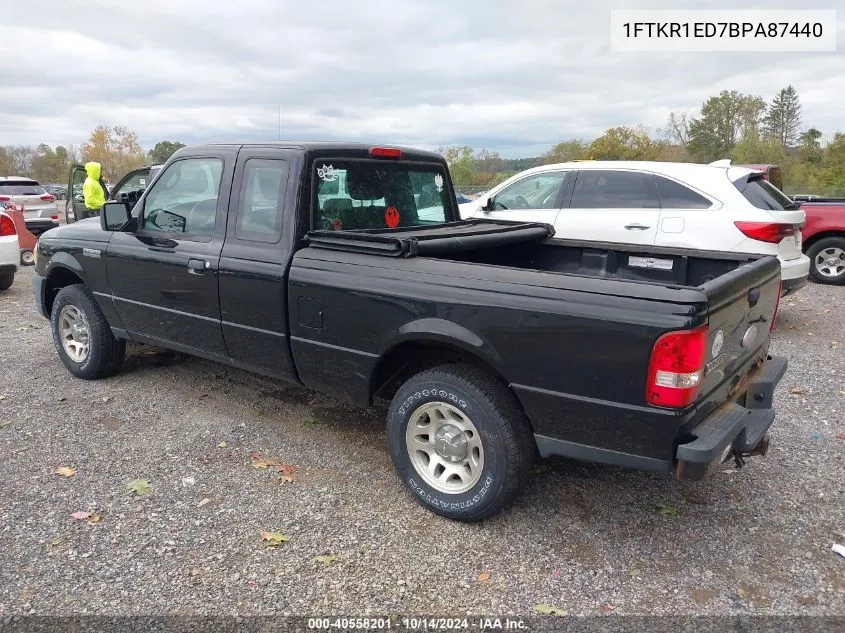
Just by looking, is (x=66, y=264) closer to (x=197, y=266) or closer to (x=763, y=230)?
(x=197, y=266)

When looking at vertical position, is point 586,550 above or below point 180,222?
below

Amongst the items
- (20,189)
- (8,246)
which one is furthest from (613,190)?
(20,189)

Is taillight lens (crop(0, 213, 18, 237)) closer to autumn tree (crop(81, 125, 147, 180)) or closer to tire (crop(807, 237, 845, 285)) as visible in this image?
tire (crop(807, 237, 845, 285))

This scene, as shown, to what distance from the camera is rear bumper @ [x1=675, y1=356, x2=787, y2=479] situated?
2.59 m

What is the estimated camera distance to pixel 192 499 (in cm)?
350

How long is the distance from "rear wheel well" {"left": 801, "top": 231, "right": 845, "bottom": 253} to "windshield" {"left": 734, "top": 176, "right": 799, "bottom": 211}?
3609 mm

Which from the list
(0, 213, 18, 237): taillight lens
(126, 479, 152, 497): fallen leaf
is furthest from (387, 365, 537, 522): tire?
(0, 213, 18, 237): taillight lens

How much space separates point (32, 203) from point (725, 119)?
175 ft

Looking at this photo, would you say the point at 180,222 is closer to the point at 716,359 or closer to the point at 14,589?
the point at 14,589

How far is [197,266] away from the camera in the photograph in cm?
409

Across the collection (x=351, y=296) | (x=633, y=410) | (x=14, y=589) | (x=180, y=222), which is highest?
(x=180, y=222)

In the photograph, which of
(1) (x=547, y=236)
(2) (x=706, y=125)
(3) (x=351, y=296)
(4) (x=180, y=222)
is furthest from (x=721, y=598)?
(2) (x=706, y=125)

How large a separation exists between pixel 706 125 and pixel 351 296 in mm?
57672

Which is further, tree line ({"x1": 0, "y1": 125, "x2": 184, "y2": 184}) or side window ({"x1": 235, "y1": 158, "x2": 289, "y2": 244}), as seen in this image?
tree line ({"x1": 0, "y1": 125, "x2": 184, "y2": 184})
